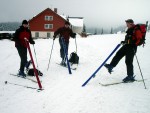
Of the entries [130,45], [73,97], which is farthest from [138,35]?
[73,97]

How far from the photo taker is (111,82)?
7.07m

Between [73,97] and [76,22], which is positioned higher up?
[76,22]

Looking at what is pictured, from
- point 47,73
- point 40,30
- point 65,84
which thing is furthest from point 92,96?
point 40,30

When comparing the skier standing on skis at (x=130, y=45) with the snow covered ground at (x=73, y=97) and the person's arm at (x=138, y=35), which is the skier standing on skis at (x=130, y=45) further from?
the snow covered ground at (x=73, y=97)

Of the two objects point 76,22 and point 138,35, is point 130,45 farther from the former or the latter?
point 76,22

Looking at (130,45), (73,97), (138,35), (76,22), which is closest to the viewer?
(73,97)

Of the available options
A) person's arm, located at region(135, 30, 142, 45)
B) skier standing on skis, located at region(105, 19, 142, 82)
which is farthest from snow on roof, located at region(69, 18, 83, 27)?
person's arm, located at region(135, 30, 142, 45)

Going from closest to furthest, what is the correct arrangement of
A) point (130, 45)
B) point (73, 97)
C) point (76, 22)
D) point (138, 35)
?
→ point (73, 97), point (138, 35), point (130, 45), point (76, 22)

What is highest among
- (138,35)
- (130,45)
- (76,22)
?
(76,22)

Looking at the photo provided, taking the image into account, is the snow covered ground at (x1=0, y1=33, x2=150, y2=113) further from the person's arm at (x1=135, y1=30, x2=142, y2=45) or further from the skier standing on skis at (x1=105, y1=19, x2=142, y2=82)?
the person's arm at (x1=135, y1=30, x2=142, y2=45)

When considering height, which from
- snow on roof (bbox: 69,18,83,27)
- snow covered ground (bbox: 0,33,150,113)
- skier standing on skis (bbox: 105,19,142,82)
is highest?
snow on roof (bbox: 69,18,83,27)

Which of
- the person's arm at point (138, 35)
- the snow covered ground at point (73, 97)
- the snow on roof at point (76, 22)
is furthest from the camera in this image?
the snow on roof at point (76, 22)

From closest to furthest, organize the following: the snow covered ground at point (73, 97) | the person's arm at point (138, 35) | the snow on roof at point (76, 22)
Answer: the snow covered ground at point (73, 97), the person's arm at point (138, 35), the snow on roof at point (76, 22)

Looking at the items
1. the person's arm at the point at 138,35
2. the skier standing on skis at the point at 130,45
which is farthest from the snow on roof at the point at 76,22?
the person's arm at the point at 138,35
